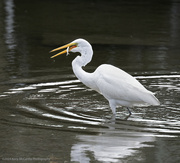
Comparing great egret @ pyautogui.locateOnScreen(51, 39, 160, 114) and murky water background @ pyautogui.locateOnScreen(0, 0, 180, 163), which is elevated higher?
great egret @ pyautogui.locateOnScreen(51, 39, 160, 114)

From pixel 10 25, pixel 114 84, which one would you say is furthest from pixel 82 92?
pixel 10 25

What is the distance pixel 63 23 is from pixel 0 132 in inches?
449

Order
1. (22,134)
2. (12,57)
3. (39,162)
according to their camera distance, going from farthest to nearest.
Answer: (12,57), (22,134), (39,162)

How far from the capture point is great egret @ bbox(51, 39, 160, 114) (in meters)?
8.25

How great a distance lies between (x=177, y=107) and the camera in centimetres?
884

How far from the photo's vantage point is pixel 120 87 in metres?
8.38

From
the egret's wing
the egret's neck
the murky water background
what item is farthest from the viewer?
the egret's neck

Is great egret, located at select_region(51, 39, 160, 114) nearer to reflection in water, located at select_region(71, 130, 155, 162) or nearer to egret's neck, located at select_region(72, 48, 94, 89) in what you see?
egret's neck, located at select_region(72, 48, 94, 89)

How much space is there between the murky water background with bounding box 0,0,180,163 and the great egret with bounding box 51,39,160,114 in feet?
0.89

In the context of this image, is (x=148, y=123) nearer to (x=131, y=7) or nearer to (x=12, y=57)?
(x=12, y=57)

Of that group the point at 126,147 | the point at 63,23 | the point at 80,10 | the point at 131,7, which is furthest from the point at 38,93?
the point at 131,7

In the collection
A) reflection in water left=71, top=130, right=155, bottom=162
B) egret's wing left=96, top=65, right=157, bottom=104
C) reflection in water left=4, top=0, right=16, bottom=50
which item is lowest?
reflection in water left=4, top=0, right=16, bottom=50

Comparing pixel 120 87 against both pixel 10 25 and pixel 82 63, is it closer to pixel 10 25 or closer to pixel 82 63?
pixel 82 63

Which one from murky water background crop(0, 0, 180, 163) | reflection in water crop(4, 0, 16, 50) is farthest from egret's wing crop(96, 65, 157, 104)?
reflection in water crop(4, 0, 16, 50)
